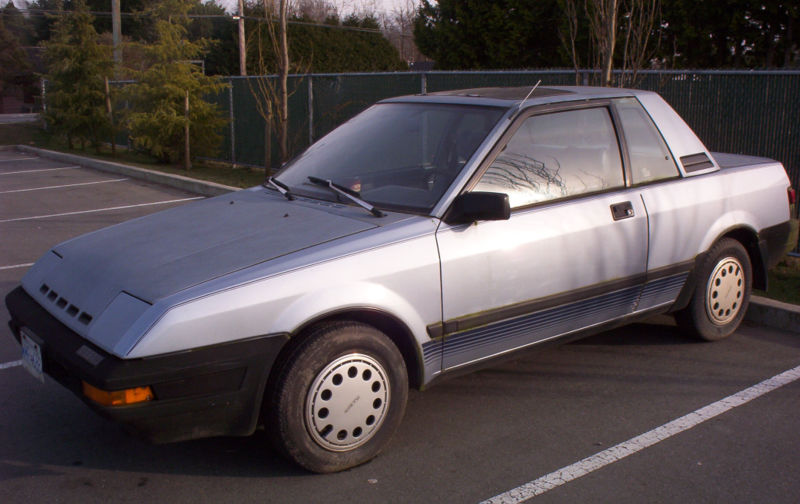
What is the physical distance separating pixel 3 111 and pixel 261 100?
45551mm

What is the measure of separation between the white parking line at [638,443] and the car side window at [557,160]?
1.32 m

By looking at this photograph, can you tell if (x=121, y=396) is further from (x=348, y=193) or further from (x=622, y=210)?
(x=622, y=210)

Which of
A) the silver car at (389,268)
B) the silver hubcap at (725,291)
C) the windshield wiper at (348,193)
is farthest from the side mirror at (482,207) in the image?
the silver hubcap at (725,291)

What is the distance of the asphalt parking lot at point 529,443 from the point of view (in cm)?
338

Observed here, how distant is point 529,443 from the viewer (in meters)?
3.83

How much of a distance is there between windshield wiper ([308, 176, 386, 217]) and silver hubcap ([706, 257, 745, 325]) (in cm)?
245

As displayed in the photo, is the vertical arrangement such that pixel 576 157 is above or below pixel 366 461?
above

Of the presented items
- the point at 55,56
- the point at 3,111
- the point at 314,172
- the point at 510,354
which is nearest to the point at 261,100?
the point at 55,56

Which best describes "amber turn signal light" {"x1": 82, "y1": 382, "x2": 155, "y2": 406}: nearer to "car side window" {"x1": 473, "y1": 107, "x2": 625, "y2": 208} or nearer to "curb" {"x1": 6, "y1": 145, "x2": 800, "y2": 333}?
"car side window" {"x1": 473, "y1": 107, "x2": 625, "y2": 208}

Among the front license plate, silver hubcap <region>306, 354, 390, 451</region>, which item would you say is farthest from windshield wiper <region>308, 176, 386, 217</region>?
the front license plate

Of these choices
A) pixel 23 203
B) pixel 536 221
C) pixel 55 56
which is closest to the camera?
pixel 536 221

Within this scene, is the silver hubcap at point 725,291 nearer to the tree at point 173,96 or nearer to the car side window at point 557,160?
the car side window at point 557,160

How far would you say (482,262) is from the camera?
3807 mm

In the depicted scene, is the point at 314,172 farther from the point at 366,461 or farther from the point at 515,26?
the point at 515,26
